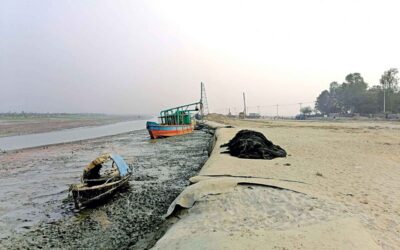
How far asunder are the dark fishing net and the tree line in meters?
48.5

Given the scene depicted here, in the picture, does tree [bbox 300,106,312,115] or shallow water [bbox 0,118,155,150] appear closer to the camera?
shallow water [bbox 0,118,155,150]

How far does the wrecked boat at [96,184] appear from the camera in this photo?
28.9ft

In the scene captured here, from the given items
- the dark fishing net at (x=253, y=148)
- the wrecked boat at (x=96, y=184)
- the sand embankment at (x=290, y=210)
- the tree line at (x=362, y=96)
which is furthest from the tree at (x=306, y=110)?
the wrecked boat at (x=96, y=184)

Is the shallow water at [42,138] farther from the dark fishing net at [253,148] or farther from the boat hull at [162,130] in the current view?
the dark fishing net at [253,148]

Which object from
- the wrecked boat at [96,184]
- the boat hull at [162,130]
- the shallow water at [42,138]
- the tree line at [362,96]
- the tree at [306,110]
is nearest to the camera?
the wrecked boat at [96,184]

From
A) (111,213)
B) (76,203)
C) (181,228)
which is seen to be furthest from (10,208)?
(181,228)

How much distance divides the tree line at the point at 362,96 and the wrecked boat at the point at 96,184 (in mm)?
54393

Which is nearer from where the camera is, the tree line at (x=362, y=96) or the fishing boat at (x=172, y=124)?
the fishing boat at (x=172, y=124)

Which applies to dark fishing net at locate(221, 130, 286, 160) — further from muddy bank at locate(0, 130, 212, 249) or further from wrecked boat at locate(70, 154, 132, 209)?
wrecked boat at locate(70, 154, 132, 209)

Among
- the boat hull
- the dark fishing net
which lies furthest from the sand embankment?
the boat hull

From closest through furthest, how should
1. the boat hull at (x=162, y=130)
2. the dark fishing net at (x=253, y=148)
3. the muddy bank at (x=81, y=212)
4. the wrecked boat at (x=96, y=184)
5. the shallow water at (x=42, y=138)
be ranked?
the muddy bank at (x=81, y=212)
the wrecked boat at (x=96, y=184)
the dark fishing net at (x=253, y=148)
the shallow water at (x=42, y=138)
the boat hull at (x=162, y=130)

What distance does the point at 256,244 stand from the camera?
4.27 meters

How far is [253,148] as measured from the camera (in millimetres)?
12797

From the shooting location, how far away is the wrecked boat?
28.9 feet
